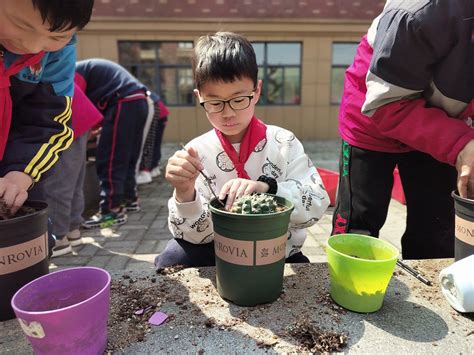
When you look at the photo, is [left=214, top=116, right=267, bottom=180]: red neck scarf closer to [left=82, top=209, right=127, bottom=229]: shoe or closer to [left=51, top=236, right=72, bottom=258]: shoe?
[left=51, top=236, right=72, bottom=258]: shoe

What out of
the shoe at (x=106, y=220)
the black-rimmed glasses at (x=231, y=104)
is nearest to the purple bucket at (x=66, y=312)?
the black-rimmed glasses at (x=231, y=104)

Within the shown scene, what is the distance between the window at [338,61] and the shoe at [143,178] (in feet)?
19.7

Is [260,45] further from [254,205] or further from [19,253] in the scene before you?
[19,253]

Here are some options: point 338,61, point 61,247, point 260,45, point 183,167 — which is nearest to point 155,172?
point 61,247

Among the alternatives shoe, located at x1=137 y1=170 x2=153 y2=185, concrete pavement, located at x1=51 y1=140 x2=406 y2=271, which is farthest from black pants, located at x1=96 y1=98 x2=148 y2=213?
shoe, located at x1=137 y1=170 x2=153 y2=185

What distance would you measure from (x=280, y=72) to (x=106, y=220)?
719 centimetres

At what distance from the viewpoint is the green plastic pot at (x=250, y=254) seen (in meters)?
1.00

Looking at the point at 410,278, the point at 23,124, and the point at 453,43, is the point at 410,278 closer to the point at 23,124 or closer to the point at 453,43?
the point at 453,43

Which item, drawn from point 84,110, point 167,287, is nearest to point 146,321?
point 167,287

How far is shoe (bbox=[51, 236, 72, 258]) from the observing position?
2.93 m

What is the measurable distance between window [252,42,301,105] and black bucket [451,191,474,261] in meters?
8.76

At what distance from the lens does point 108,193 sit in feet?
12.4

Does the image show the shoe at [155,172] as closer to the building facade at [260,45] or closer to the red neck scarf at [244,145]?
the building facade at [260,45]

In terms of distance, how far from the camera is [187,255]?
61.3 inches
